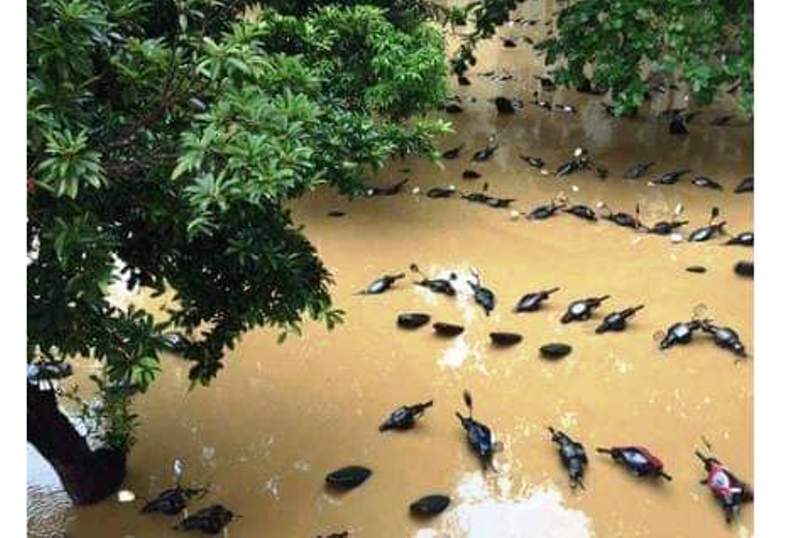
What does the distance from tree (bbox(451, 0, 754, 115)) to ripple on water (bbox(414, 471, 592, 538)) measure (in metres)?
3.63

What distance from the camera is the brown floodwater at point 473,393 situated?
150 inches

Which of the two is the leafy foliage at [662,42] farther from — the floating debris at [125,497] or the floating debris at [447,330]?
the floating debris at [125,497]

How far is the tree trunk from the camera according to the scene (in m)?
3.53

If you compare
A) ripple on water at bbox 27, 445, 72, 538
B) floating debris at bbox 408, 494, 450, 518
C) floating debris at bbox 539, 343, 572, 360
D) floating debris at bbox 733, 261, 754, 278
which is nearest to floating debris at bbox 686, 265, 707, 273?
floating debris at bbox 733, 261, 754, 278

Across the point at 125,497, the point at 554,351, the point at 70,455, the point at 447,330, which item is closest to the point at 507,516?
the point at 554,351

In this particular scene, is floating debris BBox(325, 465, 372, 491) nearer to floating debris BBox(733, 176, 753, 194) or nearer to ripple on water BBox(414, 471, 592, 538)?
ripple on water BBox(414, 471, 592, 538)

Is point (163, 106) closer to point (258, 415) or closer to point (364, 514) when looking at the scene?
point (364, 514)

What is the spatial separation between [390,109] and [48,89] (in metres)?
4.11

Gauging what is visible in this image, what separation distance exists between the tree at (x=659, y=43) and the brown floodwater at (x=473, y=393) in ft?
2.79

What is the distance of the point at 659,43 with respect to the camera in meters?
6.68

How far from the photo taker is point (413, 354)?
195 inches

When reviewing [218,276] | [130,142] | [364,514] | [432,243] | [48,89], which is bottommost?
[364,514]

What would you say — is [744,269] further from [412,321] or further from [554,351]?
[412,321]

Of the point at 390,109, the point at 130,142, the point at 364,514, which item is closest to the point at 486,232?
the point at 390,109
